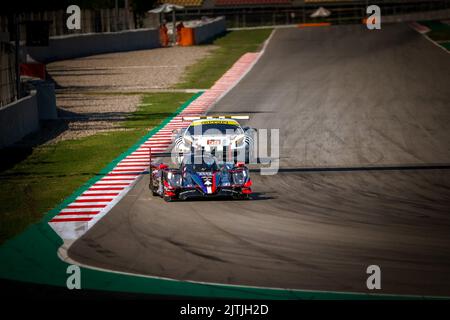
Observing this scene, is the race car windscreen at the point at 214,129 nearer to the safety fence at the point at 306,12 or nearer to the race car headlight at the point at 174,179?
the race car headlight at the point at 174,179

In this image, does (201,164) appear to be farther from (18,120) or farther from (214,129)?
(18,120)

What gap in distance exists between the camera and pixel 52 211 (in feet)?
71.1

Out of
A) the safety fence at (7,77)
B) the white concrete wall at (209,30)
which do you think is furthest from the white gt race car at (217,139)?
the white concrete wall at (209,30)

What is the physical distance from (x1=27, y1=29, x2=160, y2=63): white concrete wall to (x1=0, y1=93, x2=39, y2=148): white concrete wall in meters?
24.4

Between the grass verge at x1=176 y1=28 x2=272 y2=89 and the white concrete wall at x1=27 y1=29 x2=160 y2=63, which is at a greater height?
the white concrete wall at x1=27 y1=29 x2=160 y2=63

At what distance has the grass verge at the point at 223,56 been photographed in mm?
51688

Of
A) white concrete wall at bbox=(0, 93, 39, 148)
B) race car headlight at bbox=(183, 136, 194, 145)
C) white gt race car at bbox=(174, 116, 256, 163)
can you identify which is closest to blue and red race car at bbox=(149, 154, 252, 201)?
white gt race car at bbox=(174, 116, 256, 163)

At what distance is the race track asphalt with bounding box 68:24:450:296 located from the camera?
15836 millimetres

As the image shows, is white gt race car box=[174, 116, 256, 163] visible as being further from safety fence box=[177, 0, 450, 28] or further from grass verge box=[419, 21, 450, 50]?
safety fence box=[177, 0, 450, 28]

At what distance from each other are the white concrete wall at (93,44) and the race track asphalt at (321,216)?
2397 centimetres

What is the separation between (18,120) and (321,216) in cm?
1567

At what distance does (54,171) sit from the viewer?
2719 cm

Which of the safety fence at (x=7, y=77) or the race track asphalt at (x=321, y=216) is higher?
the safety fence at (x=7, y=77)

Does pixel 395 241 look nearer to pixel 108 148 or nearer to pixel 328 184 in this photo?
pixel 328 184
